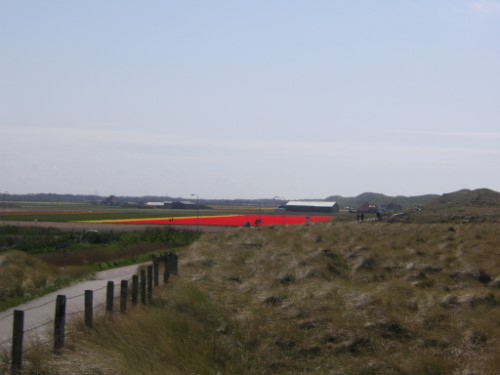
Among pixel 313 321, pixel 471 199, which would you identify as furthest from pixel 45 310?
pixel 471 199

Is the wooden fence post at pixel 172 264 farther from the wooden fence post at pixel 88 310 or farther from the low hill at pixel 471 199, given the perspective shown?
the low hill at pixel 471 199

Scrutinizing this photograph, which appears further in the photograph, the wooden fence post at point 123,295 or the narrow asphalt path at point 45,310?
the wooden fence post at point 123,295

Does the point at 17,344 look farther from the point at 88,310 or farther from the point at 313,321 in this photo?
the point at 313,321

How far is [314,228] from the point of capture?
40.6 metres

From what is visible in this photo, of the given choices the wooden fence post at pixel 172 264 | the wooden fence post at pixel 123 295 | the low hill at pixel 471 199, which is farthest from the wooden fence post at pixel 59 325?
the low hill at pixel 471 199

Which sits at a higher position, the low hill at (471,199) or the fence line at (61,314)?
the low hill at (471,199)

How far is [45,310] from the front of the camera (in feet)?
62.6

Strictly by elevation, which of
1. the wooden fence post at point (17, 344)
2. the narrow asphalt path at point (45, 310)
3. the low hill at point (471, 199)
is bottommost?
the narrow asphalt path at point (45, 310)

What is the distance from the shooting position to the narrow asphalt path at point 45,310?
1354cm

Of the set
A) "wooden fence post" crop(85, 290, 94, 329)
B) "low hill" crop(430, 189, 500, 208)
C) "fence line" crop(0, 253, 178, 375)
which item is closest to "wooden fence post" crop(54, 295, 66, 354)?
"fence line" crop(0, 253, 178, 375)

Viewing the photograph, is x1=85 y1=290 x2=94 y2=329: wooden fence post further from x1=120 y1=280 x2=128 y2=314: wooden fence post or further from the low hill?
the low hill

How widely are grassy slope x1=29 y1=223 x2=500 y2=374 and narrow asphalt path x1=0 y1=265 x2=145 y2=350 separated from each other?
1.06 m

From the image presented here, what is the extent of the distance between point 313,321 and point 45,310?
6217mm

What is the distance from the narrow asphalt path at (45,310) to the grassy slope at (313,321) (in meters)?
1.06
